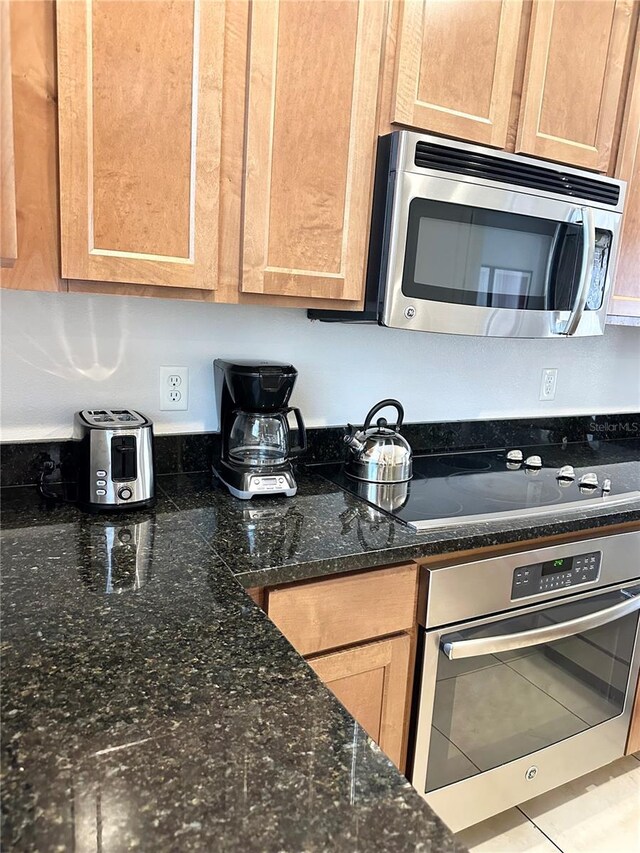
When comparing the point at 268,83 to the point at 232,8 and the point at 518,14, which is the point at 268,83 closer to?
the point at 232,8

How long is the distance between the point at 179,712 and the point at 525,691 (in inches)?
42.5

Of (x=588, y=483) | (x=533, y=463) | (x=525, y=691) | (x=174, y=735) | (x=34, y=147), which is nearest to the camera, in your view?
(x=174, y=735)

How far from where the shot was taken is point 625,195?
1.70 m

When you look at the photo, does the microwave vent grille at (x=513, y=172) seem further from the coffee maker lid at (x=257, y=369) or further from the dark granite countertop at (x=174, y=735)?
the dark granite countertop at (x=174, y=735)

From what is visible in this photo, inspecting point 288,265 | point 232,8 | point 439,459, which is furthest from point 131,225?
point 439,459

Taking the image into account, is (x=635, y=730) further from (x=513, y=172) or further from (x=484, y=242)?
(x=513, y=172)

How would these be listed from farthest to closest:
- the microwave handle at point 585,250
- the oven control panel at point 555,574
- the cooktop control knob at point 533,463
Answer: the cooktop control knob at point 533,463, the microwave handle at point 585,250, the oven control panel at point 555,574

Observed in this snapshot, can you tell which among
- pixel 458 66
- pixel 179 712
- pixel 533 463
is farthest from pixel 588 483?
pixel 179 712

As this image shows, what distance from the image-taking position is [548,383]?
7.25 feet

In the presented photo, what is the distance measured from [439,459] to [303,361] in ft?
1.78

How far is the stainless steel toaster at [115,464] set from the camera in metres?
1.31

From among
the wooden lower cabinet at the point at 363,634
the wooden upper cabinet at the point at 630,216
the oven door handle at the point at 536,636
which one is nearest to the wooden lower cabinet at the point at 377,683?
the wooden lower cabinet at the point at 363,634

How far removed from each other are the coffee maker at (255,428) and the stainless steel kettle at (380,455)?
193 mm

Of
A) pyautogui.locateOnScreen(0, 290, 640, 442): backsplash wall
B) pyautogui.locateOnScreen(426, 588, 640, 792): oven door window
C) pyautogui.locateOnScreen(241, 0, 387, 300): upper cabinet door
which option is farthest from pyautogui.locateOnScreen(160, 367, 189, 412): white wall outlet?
pyautogui.locateOnScreen(426, 588, 640, 792): oven door window
